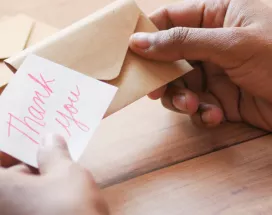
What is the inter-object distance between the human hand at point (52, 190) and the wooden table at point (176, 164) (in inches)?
4.1

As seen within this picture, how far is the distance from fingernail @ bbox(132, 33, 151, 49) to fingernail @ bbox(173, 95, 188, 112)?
0.10 metres

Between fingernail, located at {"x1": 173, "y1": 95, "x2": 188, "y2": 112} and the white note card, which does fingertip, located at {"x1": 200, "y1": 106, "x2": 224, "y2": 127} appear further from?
the white note card

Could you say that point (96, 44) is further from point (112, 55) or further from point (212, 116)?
point (212, 116)

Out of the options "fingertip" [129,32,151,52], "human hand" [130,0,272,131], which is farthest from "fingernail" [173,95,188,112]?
"fingertip" [129,32,151,52]

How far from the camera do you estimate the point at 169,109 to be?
2.11 feet

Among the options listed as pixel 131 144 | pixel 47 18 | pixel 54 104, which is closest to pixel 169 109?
pixel 131 144

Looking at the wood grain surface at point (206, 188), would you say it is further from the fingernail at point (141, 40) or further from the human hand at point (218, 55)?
the fingernail at point (141, 40)

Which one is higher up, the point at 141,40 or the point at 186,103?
the point at 141,40

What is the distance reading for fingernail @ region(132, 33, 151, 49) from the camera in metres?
0.55

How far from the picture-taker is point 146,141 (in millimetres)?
594

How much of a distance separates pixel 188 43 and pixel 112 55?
10 cm

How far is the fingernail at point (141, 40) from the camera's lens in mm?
554

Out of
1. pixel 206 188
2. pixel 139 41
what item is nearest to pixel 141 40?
pixel 139 41

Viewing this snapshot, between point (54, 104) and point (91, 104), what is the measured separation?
0.05 m
